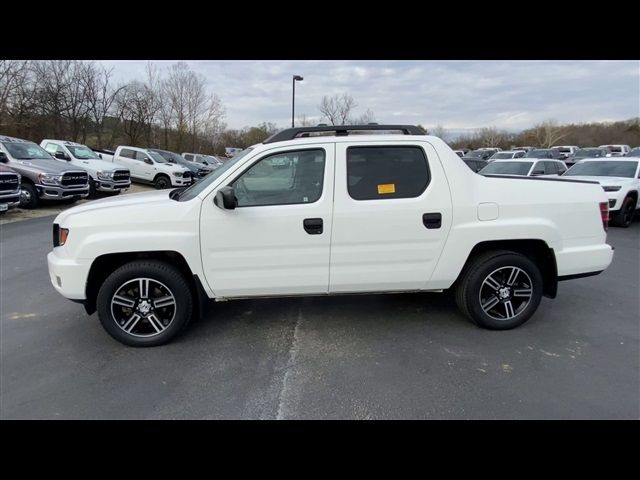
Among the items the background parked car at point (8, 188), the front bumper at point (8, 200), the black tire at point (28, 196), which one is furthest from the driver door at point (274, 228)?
the black tire at point (28, 196)

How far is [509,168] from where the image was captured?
12.0 metres

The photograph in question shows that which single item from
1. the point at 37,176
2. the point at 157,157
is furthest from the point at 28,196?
the point at 157,157

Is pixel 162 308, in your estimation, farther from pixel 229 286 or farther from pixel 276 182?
pixel 276 182

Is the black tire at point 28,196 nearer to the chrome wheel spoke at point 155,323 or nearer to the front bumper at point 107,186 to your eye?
the front bumper at point 107,186

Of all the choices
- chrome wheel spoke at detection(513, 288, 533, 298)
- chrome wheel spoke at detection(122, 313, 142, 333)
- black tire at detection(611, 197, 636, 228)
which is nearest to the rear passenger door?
chrome wheel spoke at detection(513, 288, 533, 298)

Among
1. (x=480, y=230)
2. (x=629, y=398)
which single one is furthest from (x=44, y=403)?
(x=629, y=398)

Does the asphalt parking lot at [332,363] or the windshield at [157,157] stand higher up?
the windshield at [157,157]

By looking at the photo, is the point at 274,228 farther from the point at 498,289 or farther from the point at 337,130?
the point at 498,289

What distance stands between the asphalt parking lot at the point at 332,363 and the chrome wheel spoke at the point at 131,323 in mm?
204

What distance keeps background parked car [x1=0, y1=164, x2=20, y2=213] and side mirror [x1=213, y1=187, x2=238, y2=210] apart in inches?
361

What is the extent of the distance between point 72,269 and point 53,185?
956 centimetres

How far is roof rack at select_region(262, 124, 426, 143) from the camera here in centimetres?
359

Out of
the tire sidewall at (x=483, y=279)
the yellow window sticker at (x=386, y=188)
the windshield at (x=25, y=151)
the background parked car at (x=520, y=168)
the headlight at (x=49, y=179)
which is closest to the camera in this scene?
the yellow window sticker at (x=386, y=188)

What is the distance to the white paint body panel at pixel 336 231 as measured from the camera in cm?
320
